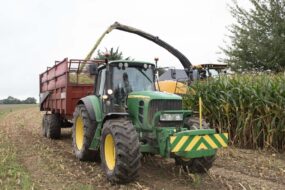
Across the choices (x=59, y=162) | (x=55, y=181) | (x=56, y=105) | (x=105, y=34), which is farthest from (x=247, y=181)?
(x=105, y=34)

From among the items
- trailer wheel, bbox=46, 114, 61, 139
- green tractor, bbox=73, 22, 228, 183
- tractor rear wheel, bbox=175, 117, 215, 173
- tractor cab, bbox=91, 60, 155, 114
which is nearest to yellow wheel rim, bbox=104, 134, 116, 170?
green tractor, bbox=73, 22, 228, 183

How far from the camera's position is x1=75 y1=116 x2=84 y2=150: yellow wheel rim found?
939cm

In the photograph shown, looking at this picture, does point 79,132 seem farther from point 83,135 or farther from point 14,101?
point 14,101

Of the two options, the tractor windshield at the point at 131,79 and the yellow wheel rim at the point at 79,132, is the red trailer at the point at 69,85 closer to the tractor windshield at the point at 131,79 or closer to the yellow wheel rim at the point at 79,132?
the yellow wheel rim at the point at 79,132

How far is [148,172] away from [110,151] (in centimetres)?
97

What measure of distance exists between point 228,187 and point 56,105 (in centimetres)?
693

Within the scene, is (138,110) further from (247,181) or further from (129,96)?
(247,181)

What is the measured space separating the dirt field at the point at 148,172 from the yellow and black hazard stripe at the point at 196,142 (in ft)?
1.93

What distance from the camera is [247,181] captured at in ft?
24.4

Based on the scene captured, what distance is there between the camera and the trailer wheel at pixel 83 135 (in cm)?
852

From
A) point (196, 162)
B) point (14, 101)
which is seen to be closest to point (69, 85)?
point (196, 162)

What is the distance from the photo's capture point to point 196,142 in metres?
6.91

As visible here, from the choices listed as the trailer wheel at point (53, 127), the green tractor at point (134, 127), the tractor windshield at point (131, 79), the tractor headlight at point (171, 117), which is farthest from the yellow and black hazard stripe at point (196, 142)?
the trailer wheel at point (53, 127)

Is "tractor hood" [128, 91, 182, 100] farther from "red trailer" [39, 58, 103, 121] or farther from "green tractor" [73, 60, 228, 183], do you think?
"red trailer" [39, 58, 103, 121]
